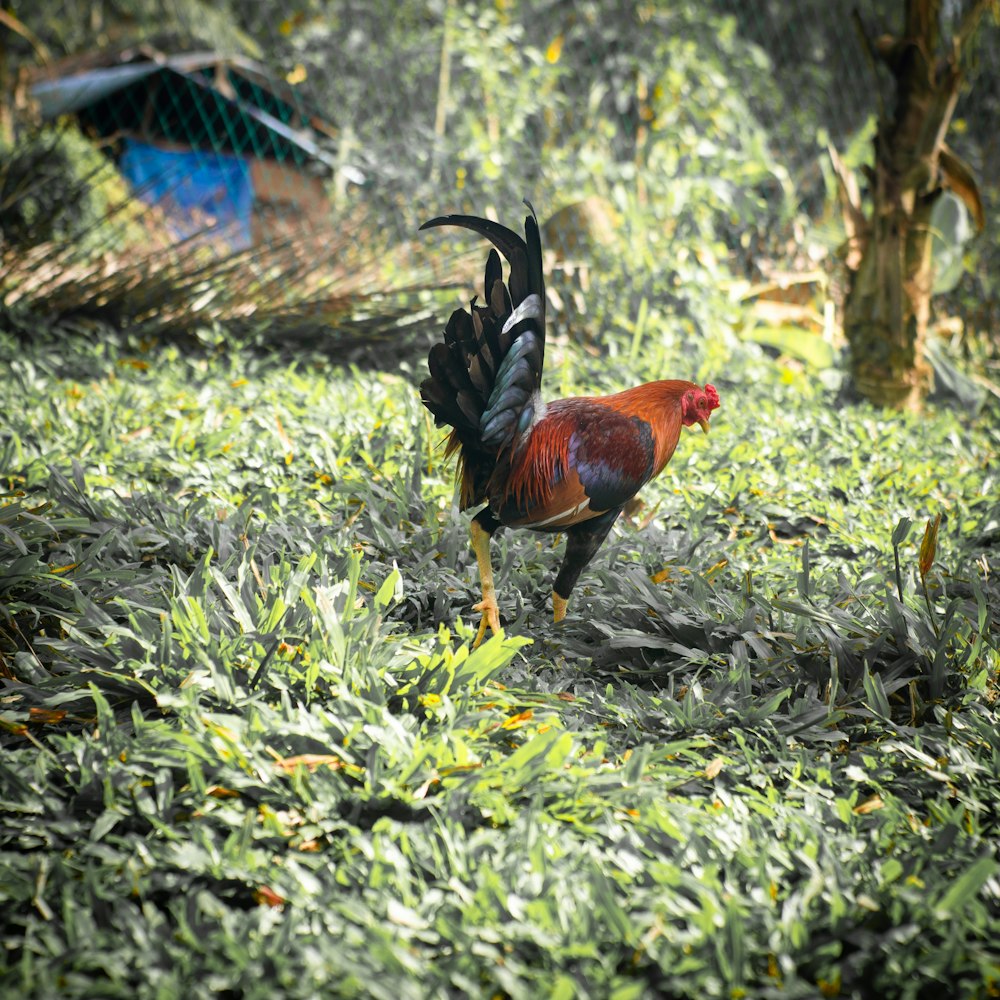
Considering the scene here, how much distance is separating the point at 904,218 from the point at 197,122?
25.3ft

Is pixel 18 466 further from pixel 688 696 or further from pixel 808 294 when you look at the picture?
pixel 808 294

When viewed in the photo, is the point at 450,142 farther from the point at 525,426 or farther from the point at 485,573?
the point at 485,573

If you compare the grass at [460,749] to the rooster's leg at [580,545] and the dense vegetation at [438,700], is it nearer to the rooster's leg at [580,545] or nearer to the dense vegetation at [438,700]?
the dense vegetation at [438,700]

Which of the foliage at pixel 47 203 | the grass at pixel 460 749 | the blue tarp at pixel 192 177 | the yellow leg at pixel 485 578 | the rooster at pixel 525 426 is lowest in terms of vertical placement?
the grass at pixel 460 749

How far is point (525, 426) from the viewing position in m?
2.06

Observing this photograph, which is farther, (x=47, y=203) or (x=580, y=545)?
(x=47, y=203)

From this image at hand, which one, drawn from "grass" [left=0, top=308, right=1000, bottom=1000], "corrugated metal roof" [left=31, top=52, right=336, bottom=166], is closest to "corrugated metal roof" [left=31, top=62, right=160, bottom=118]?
"corrugated metal roof" [left=31, top=52, right=336, bottom=166]

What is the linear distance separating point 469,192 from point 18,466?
12.2ft

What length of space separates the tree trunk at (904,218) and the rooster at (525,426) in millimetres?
3034

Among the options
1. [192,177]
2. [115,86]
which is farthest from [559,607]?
[115,86]

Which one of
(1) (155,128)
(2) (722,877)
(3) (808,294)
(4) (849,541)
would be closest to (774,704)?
(2) (722,877)

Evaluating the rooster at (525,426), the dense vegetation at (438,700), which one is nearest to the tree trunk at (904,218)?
the dense vegetation at (438,700)

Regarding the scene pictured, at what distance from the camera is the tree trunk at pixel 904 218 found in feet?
14.5

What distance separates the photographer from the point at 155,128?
367 inches
